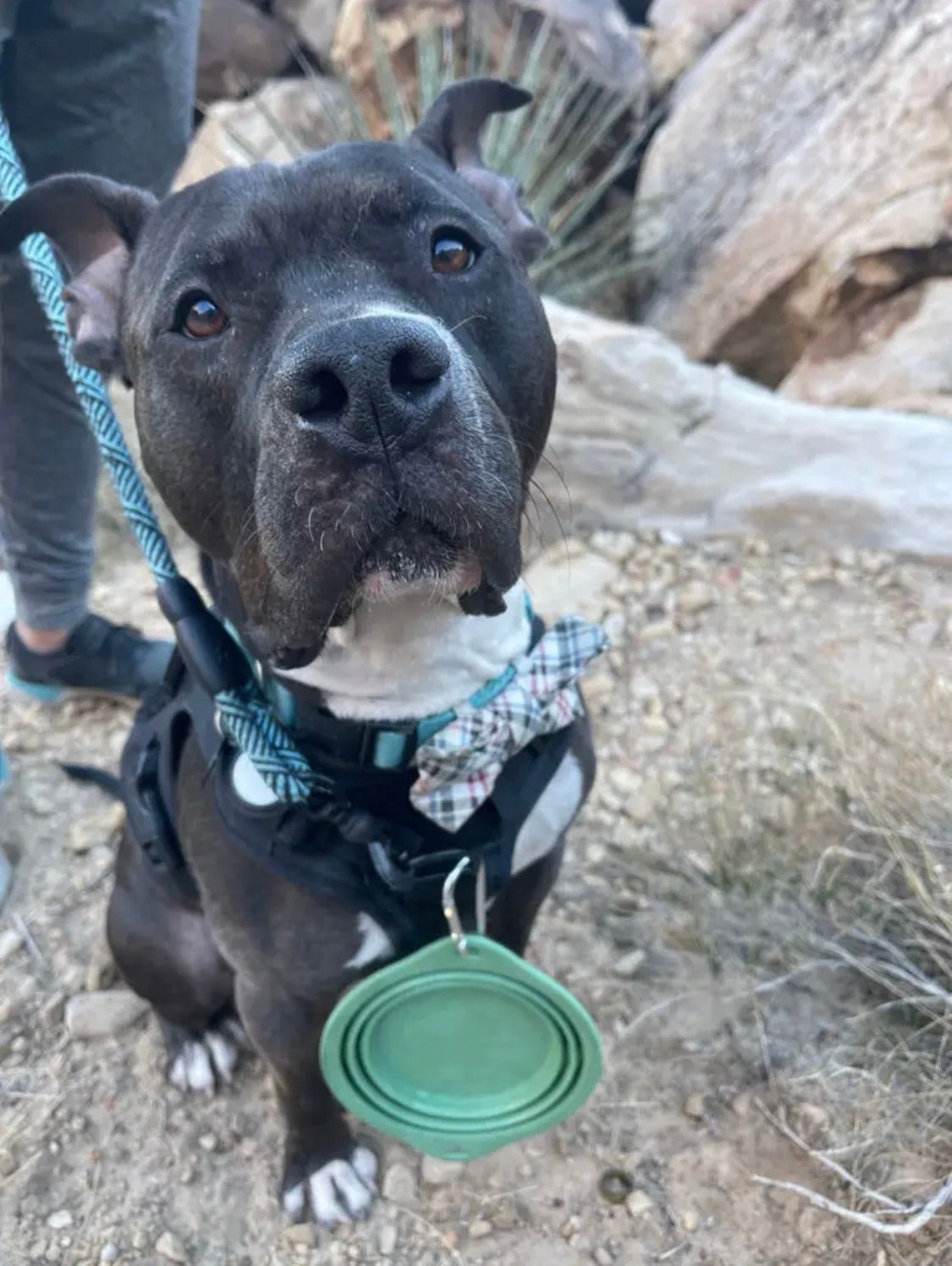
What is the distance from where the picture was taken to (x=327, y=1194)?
2426 millimetres

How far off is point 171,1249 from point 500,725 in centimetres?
127

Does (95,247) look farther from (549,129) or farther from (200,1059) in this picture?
(549,129)

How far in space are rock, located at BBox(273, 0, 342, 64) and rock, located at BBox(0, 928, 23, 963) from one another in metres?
5.87

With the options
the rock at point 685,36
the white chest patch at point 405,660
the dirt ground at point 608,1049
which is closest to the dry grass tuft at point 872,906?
the dirt ground at point 608,1049

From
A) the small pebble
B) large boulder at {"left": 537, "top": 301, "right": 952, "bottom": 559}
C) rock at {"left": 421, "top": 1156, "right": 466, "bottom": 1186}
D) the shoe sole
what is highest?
large boulder at {"left": 537, "top": 301, "right": 952, "bottom": 559}

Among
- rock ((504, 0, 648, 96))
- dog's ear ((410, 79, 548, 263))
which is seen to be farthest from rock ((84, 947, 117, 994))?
rock ((504, 0, 648, 96))

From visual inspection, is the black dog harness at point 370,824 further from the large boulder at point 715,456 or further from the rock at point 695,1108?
the large boulder at point 715,456

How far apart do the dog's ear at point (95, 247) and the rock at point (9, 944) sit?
148 cm

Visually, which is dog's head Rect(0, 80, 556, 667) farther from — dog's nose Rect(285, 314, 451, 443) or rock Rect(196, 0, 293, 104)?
rock Rect(196, 0, 293, 104)

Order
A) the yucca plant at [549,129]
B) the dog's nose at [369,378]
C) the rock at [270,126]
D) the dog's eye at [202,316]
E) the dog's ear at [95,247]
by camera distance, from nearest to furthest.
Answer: the dog's nose at [369,378] → the dog's eye at [202,316] → the dog's ear at [95,247] → the yucca plant at [549,129] → the rock at [270,126]

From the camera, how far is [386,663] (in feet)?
6.65

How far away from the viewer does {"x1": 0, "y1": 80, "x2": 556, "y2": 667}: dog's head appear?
5.44 ft

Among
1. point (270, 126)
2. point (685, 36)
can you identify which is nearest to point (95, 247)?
point (270, 126)

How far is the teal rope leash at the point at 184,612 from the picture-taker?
2.03 metres
